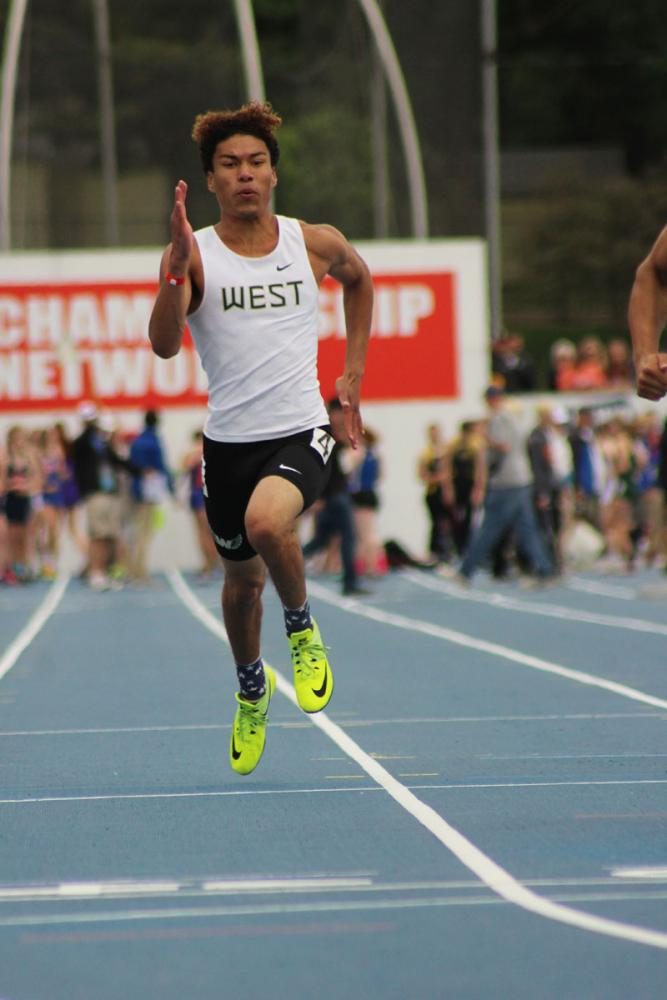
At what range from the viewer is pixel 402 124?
33.8 metres

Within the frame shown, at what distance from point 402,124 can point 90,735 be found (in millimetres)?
24627

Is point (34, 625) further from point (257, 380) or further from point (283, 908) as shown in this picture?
point (283, 908)

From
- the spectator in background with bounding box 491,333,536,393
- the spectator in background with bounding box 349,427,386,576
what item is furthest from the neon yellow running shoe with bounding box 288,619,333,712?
the spectator in background with bounding box 491,333,536,393

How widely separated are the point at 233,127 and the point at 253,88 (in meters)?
24.4

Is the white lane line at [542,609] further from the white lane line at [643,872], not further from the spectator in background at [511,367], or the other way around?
the white lane line at [643,872]

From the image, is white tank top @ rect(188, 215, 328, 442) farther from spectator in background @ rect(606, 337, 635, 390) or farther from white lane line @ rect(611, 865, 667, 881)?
spectator in background @ rect(606, 337, 635, 390)

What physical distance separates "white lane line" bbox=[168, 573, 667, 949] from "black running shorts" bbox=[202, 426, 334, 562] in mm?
1113

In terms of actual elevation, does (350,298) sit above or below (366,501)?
above

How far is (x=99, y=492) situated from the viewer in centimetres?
2562

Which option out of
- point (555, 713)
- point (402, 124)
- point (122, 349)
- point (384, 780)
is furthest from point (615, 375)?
point (384, 780)

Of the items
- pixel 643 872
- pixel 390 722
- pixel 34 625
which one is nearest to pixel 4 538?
pixel 34 625

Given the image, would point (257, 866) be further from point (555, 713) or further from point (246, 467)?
point (555, 713)

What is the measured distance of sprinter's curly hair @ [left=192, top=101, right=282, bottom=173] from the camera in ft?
25.2

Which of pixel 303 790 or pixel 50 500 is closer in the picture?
pixel 303 790
